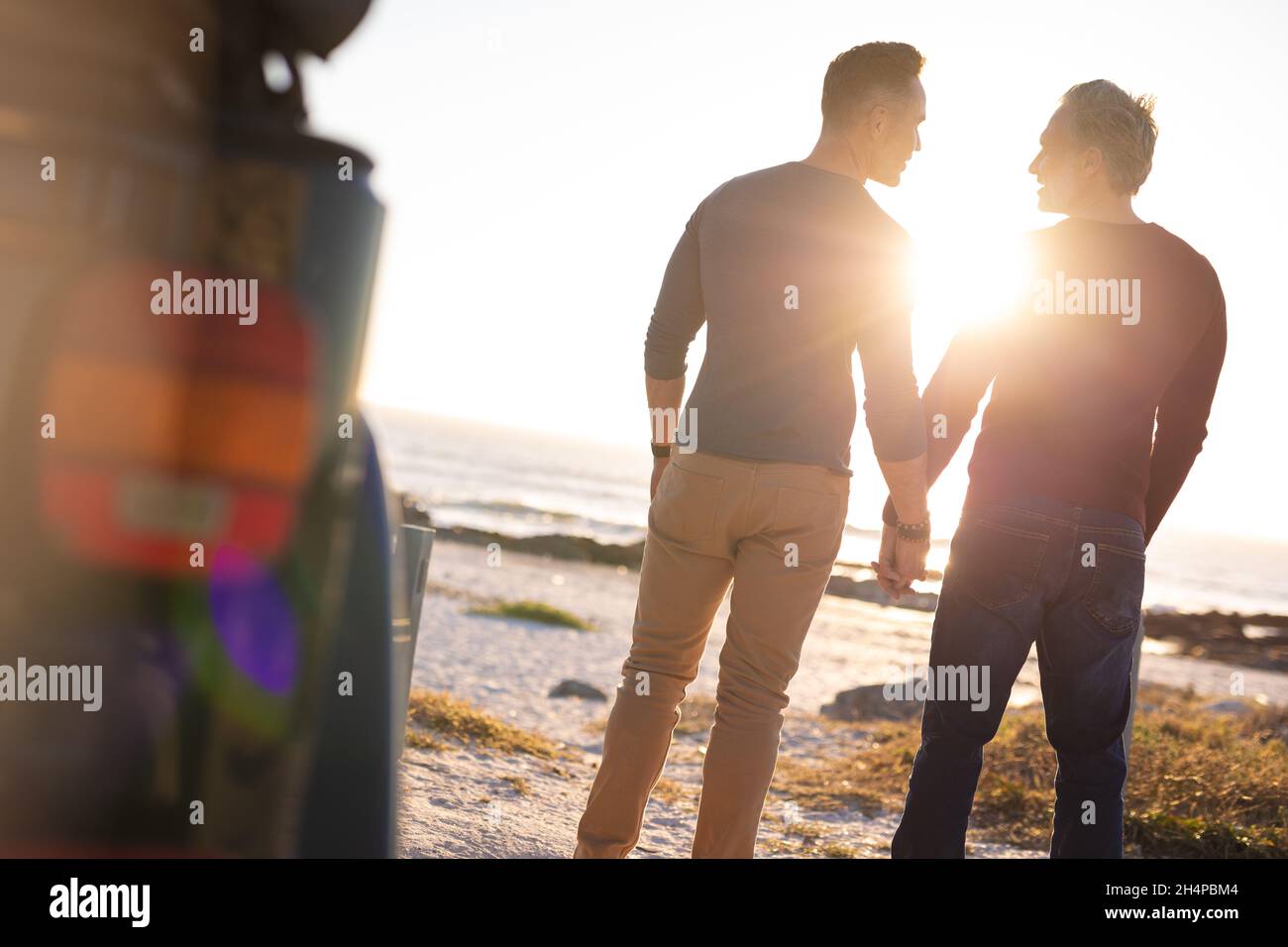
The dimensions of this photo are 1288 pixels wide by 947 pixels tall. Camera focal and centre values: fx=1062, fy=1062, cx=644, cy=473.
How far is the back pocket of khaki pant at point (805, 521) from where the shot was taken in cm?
254

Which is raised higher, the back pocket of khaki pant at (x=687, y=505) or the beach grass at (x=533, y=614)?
the back pocket of khaki pant at (x=687, y=505)

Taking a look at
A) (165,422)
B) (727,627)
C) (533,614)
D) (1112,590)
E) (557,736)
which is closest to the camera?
(165,422)

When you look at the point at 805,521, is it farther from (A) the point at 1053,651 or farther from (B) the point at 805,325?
(A) the point at 1053,651

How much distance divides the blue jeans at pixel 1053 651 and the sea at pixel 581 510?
69.9 ft

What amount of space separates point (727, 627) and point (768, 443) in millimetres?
469

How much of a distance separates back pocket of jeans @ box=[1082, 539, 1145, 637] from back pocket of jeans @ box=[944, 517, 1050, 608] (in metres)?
0.14

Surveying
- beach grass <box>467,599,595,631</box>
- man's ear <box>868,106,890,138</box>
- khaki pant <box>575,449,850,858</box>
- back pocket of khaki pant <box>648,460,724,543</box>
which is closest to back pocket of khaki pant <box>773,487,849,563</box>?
khaki pant <box>575,449,850,858</box>

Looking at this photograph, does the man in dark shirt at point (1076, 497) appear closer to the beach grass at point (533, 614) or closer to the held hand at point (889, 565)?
the held hand at point (889, 565)

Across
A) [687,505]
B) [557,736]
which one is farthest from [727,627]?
[557,736]

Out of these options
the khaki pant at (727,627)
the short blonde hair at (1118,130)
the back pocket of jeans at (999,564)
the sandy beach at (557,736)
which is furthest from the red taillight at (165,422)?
the short blonde hair at (1118,130)

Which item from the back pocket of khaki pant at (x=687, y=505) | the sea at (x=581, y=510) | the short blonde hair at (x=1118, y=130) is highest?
the short blonde hair at (x=1118, y=130)

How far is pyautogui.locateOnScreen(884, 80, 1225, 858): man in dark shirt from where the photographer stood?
8.29 ft

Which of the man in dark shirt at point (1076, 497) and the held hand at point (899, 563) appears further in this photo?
the held hand at point (899, 563)

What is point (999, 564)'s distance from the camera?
2.54 metres
